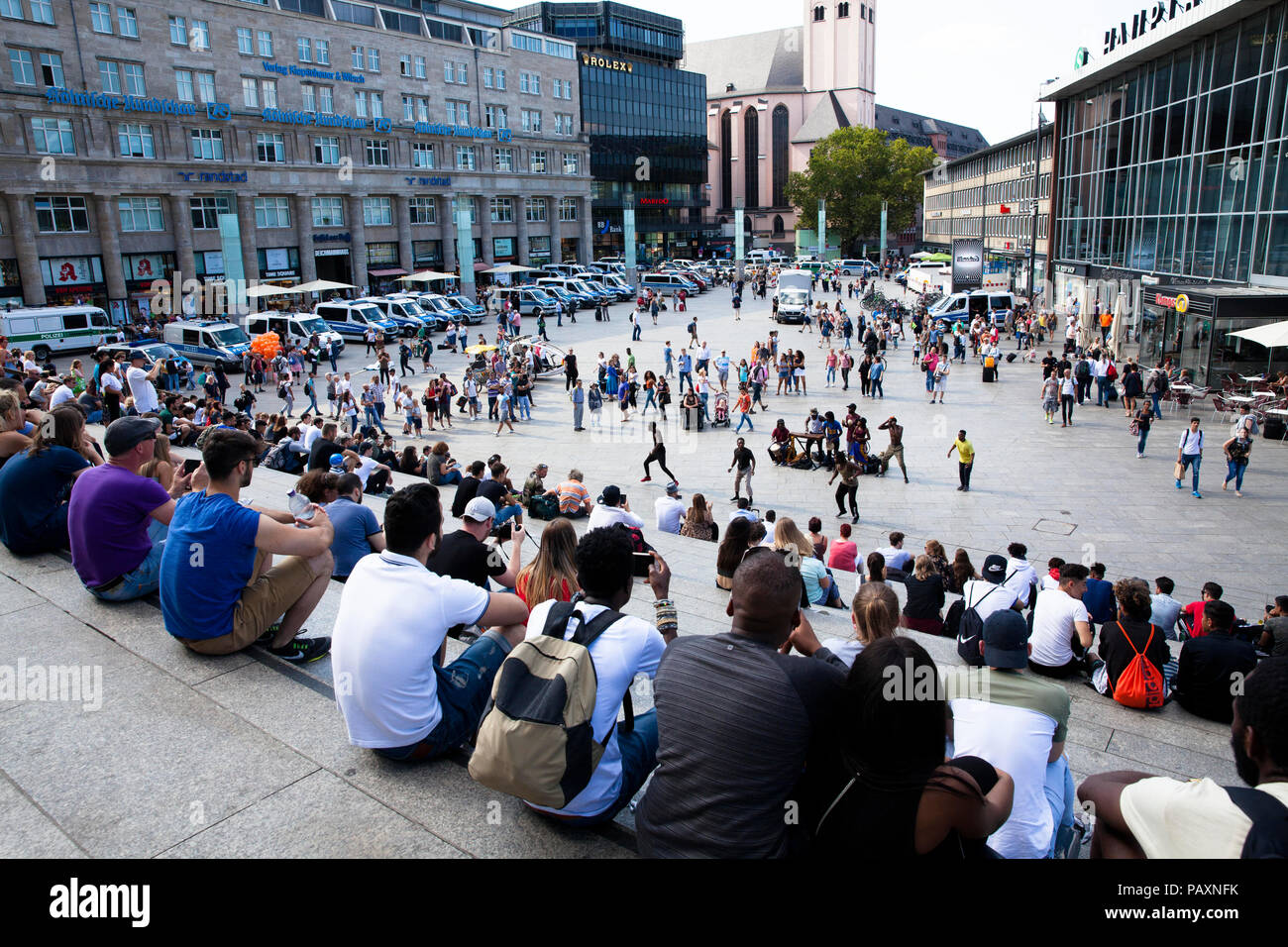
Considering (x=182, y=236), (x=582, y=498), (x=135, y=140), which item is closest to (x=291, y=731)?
(x=582, y=498)

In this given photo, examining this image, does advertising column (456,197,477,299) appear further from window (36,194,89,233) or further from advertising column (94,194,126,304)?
window (36,194,89,233)

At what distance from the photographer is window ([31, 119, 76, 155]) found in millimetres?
42656

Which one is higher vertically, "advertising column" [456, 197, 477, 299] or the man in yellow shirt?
"advertising column" [456, 197, 477, 299]

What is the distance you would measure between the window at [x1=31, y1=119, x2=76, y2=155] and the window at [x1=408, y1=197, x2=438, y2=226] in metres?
23.6

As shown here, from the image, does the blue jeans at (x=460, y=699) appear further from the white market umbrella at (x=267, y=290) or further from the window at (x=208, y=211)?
the window at (x=208, y=211)

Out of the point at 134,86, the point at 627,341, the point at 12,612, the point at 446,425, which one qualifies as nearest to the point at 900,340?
the point at 627,341

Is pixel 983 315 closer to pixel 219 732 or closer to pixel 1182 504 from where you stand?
pixel 1182 504

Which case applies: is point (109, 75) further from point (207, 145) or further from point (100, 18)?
point (207, 145)

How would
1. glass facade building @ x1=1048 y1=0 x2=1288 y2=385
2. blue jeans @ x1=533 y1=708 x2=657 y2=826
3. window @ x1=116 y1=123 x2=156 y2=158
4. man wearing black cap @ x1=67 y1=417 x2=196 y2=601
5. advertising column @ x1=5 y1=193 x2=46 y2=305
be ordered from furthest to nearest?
1. window @ x1=116 y1=123 x2=156 y2=158
2. advertising column @ x1=5 y1=193 x2=46 y2=305
3. glass facade building @ x1=1048 y1=0 x2=1288 y2=385
4. man wearing black cap @ x1=67 y1=417 x2=196 y2=601
5. blue jeans @ x1=533 y1=708 x2=657 y2=826

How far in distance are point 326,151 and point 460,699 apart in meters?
61.1

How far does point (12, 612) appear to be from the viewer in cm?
623

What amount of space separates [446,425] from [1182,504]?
19340 millimetres

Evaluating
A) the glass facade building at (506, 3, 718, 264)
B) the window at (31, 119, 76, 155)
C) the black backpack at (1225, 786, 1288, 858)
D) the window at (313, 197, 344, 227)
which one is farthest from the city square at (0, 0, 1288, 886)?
the glass facade building at (506, 3, 718, 264)
